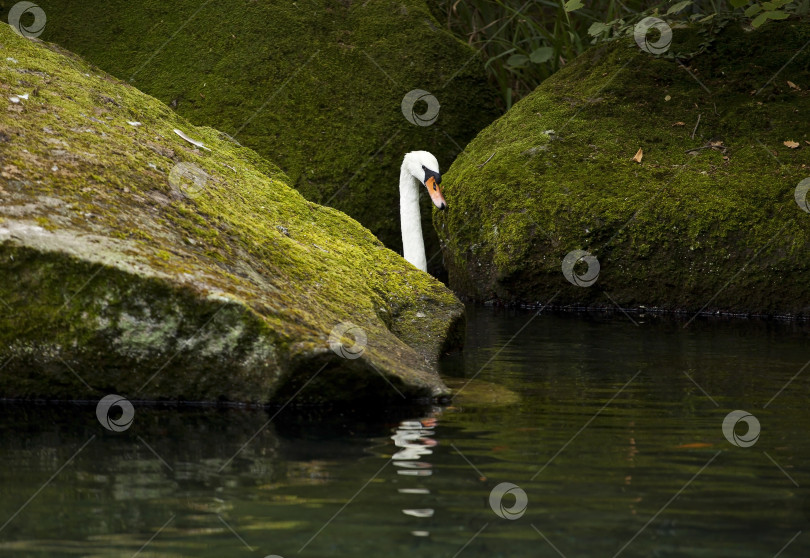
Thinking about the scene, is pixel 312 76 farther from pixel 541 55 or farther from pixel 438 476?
pixel 438 476

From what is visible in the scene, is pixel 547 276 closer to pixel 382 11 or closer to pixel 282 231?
pixel 282 231

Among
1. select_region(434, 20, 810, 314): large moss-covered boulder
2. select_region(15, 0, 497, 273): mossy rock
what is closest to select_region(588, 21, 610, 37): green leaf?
select_region(434, 20, 810, 314): large moss-covered boulder

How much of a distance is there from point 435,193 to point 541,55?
399 cm

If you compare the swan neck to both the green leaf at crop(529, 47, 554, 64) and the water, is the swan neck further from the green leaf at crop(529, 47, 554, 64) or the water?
the green leaf at crop(529, 47, 554, 64)

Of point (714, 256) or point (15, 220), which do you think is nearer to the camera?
point (15, 220)

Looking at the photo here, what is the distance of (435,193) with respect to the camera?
723 centimetres

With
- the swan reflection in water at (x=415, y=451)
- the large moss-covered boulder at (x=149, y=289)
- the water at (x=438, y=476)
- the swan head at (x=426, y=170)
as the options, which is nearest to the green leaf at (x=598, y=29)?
the swan head at (x=426, y=170)

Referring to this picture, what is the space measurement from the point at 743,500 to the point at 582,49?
8.58 meters

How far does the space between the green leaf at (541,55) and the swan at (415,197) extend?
→ 3467 millimetres

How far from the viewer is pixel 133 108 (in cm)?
594

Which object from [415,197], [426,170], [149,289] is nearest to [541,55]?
[415,197]

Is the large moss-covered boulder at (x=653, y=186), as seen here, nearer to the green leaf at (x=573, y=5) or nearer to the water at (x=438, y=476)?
the green leaf at (x=573, y=5)

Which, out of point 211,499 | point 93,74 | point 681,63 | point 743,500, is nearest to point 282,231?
point 93,74

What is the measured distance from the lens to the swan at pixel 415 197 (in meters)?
7.29
